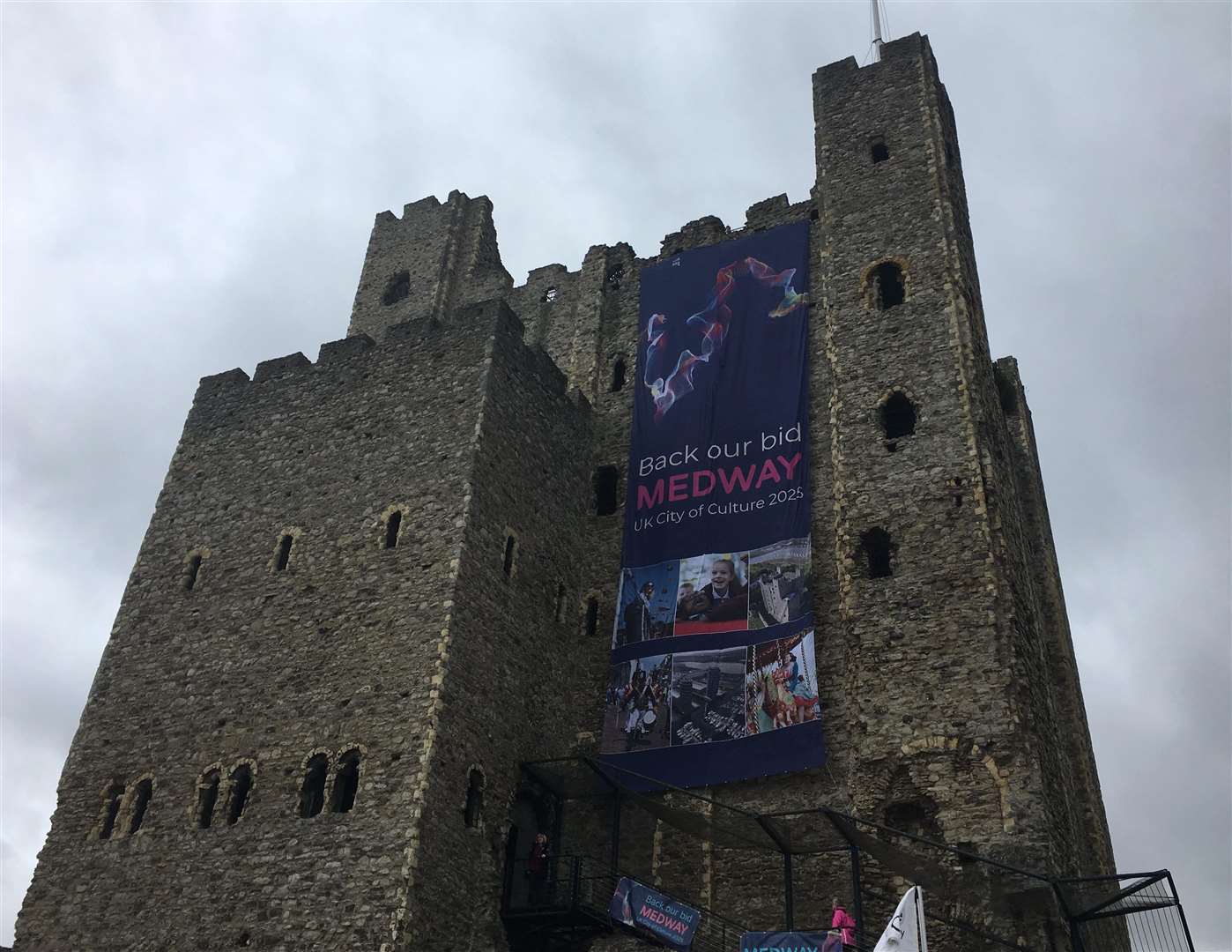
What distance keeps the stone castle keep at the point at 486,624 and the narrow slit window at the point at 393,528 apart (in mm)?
54

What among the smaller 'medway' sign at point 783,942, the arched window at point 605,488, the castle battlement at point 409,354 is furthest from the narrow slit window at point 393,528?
the smaller 'medway' sign at point 783,942

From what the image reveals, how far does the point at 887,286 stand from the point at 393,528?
1098 cm

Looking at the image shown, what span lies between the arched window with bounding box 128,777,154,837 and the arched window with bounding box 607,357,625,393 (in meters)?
12.3

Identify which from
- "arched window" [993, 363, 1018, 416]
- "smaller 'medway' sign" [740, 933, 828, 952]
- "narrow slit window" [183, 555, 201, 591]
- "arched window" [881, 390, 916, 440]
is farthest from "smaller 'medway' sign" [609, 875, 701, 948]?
"arched window" [993, 363, 1018, 416]

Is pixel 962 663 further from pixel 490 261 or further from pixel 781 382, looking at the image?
pixel 490 261

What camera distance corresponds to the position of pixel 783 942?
47.9 ft

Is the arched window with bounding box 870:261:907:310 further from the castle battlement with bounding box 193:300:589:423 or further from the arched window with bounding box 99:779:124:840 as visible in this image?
the arched window with bounding box 99:779:124:840

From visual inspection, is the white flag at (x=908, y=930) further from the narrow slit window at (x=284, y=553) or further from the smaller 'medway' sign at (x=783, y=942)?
the narrow slit window at (x=284, y=553)

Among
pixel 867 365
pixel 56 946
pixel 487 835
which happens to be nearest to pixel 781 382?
pixel 867 365

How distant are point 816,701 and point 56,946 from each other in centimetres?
1221

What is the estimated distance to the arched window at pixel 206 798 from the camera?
17.2 metres

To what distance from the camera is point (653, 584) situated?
2088cm

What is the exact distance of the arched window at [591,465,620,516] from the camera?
23172mm

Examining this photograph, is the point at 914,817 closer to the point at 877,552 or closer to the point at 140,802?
the point at 877,552
